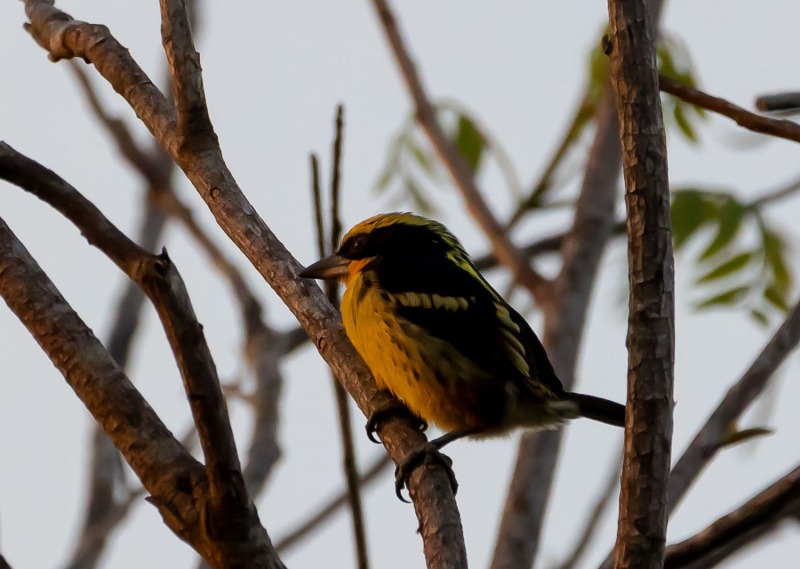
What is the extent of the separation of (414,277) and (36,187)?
2.10 metres

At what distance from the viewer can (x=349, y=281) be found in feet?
17.2

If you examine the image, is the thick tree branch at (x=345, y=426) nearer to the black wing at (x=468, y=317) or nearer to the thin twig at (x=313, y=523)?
the black wing at (x=468, y=317)

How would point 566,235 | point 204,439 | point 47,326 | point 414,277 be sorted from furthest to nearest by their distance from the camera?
1. point 566,235
2. point 414,277
3. point 47,326
4. point 204,439

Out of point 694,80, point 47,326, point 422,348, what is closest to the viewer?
point 47,326

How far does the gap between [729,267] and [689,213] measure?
29 cm

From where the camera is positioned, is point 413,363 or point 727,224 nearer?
point 413,363

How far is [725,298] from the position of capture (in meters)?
4.96

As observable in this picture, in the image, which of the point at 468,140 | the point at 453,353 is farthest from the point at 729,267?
the point at 468,140

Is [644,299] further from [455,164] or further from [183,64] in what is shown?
[455,164]

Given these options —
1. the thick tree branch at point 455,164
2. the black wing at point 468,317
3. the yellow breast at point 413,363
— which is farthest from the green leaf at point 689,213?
the thick tree branch at point 455,164

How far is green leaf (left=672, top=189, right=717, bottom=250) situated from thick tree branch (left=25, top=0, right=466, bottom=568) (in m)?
1.66

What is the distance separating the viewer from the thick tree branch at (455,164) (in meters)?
6.32

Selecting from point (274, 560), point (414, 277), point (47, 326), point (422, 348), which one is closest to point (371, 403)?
point (422, 348)

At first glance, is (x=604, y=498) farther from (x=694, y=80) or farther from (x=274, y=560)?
(x=274, y=560)
